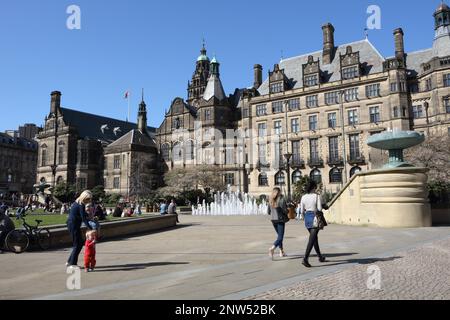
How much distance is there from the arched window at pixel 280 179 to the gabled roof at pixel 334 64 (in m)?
13.9

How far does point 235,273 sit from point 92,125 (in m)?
79.0

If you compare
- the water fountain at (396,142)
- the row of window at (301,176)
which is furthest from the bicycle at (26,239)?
the row of window at (301,176)

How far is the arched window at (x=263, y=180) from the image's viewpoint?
186 ft

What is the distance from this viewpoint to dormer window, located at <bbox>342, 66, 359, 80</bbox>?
166 ft

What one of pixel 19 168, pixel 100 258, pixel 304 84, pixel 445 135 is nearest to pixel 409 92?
pixel 445 135

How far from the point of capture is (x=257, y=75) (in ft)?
210

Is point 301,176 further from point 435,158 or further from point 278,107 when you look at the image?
point 435,158

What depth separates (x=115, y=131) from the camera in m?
85.4

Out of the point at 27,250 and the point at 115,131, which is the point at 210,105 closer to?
the point at 115,131

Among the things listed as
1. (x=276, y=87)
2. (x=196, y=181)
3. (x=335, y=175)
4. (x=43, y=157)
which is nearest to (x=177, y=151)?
(x=196, y=181)

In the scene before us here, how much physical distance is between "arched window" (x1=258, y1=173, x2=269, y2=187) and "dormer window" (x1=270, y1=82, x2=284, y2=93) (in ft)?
44.3

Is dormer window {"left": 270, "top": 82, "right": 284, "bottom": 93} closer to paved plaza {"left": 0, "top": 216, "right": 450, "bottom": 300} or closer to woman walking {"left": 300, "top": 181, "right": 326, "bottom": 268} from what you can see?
paved plaza {"left": 0, "top": 216, "right": 450, "bottom": 300}

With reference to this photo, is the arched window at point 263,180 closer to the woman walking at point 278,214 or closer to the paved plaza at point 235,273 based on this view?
the paved plaza at point 235,273
